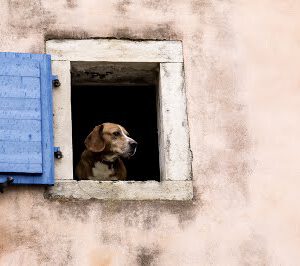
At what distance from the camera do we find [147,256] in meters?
8.26

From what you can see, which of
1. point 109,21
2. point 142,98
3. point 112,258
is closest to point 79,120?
point 142,98

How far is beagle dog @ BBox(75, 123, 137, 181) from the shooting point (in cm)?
955

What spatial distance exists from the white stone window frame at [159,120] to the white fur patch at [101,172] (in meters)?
0.92

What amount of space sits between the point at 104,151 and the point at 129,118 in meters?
2.00

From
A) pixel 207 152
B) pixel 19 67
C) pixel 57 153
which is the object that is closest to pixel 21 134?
pixel 57 153

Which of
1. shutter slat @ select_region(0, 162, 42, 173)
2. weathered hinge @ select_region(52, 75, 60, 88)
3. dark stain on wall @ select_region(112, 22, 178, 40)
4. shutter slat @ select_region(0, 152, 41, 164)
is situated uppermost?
dark stain on wall @ select_region(112, 22, 178, 40)

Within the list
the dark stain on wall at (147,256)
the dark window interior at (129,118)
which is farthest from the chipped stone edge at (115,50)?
the dark window interior at (129,118)

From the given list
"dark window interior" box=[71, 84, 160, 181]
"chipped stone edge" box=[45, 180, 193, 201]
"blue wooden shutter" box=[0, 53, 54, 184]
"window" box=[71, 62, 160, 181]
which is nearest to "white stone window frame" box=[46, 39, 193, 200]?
"chipped stone edge" box=[45, 180, 193, 201]

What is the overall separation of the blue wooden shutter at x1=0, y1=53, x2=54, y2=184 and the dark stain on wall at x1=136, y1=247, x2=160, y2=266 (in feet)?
2.62

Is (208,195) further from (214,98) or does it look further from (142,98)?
(142,98)

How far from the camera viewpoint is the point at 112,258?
8211mm

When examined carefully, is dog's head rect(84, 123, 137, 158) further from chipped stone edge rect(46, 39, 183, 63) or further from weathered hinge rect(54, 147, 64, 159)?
weathered hinge rect(54, 147, 64, 159)

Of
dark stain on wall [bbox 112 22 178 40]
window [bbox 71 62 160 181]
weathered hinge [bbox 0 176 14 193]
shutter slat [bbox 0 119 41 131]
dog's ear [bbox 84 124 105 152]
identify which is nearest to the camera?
weathered hinge [bbox 0 176 14 193]

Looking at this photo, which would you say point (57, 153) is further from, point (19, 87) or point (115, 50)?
point (115, 50)
